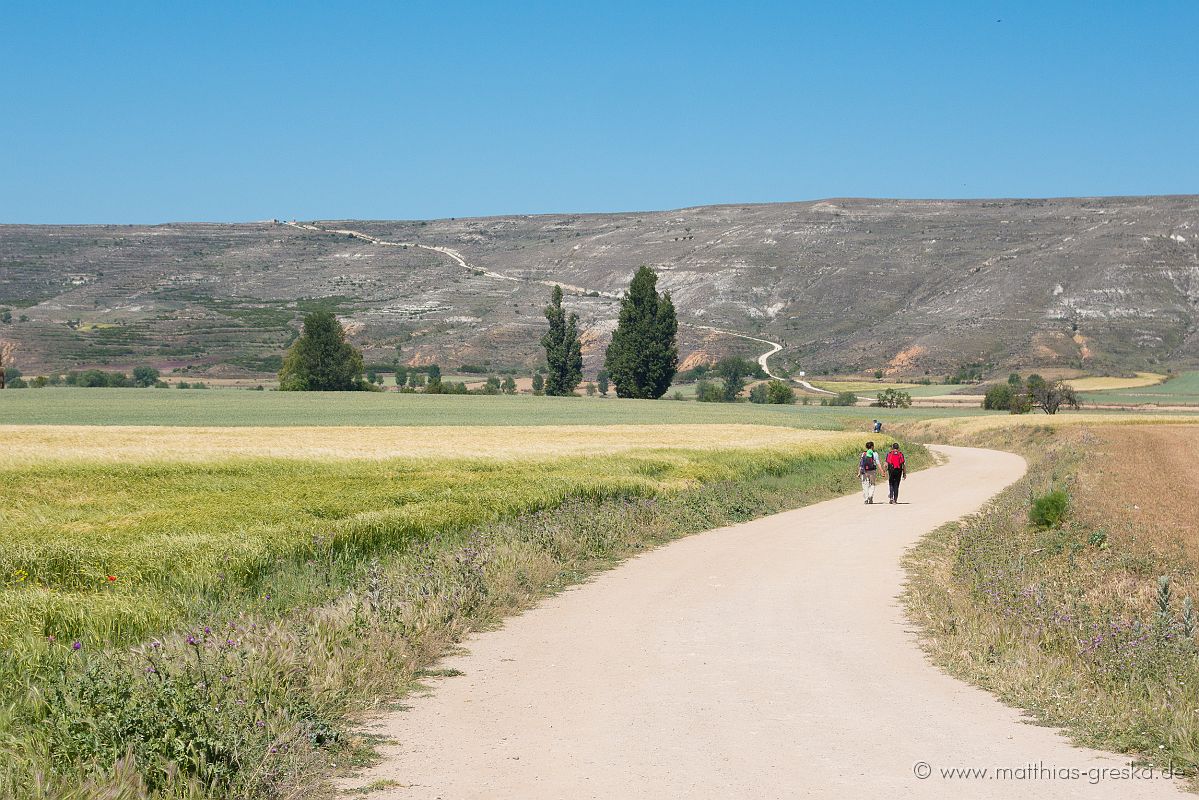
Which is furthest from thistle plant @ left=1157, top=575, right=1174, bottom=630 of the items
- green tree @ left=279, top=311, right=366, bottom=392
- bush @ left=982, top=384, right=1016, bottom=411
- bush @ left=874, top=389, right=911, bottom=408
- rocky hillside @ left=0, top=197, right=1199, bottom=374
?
rocky hillside @ left=0, top=197, right=1199, bottom=374

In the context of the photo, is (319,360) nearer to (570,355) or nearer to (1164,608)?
(570,355)

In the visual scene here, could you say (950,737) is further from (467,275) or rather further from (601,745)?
(467,275)

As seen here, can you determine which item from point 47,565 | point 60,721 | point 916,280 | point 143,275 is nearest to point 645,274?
point 916,280

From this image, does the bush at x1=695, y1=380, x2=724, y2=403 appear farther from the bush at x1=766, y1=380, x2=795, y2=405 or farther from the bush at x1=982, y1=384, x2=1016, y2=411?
the bush at x1=982, y1=384, x2=1016, y2=411

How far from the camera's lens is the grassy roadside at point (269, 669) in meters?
6.50

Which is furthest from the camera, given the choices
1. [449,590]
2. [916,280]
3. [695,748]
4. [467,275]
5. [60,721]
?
[467,275]

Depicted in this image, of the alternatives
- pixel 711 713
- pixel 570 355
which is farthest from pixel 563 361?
pixel 711 713

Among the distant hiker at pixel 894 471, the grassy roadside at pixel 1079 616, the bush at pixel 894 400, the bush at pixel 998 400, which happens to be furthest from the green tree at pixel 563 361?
the grassy roadside at pixel 1079 616

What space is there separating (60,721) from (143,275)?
206518mm

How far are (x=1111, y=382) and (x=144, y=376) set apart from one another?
9526 centimetres

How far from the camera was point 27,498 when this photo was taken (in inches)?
785

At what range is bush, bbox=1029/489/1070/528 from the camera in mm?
21625

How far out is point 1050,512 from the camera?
21.7 m

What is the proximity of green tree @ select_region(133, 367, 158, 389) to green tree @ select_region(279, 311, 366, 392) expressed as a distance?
19819 millimetres
